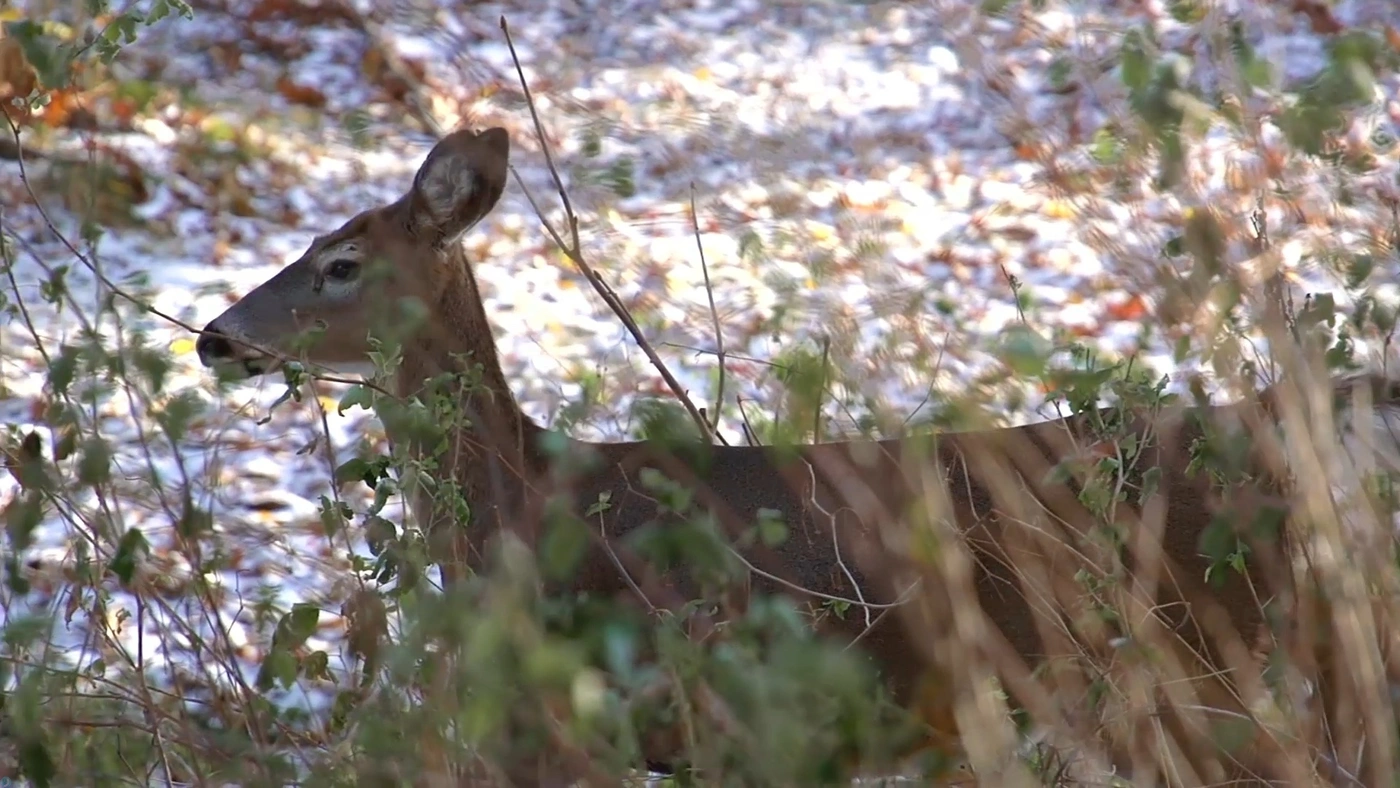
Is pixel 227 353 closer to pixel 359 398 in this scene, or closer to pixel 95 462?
pixel 359 398

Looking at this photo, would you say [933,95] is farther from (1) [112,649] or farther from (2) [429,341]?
(1) [112,649]

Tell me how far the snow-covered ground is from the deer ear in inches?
7.2

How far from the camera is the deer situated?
2.86m

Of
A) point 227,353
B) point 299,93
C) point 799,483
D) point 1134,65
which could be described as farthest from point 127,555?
point 299,93

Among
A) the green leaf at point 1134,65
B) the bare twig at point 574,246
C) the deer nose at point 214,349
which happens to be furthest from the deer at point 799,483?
the green leaf at point 1134,65

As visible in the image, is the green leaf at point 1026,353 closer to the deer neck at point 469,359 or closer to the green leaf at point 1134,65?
the green leaf at point 1134,65

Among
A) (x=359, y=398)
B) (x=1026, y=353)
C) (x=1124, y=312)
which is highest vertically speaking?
(x=1026, y=353)

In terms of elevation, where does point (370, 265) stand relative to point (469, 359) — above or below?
above

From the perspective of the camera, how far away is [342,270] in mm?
4492

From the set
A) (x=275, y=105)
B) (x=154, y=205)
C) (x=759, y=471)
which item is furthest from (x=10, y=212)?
(x=759, y=471)

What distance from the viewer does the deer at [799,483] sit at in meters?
2.86

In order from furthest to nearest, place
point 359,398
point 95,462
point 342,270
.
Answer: point 342,270 → point 359,398 → point 95,462

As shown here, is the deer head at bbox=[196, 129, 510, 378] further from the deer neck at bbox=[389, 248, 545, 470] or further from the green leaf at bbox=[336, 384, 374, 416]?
the green leaf at bbox=[336, 384, 374, 416]

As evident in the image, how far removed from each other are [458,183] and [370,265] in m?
0.29
